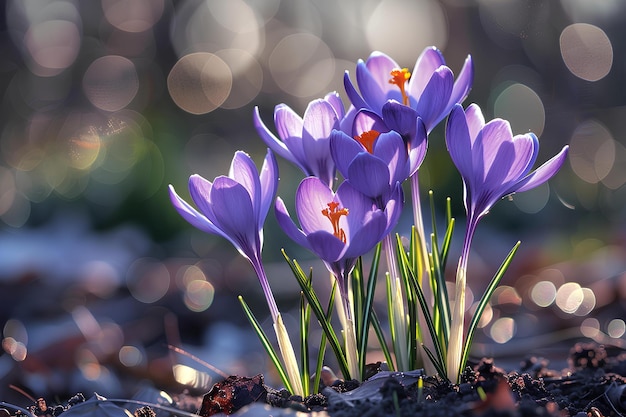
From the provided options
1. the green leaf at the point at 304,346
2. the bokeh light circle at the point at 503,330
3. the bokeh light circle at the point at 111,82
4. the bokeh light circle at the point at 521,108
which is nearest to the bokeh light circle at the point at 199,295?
the bokeh light circle at the point at 503,330

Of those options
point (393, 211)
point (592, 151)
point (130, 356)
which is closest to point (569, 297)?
point (130, 356)

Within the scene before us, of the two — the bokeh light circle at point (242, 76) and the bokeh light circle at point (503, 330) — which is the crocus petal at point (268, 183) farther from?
the bokeh light circle at point (242, 76)

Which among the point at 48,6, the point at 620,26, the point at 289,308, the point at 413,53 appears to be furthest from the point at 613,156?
the point at 48,6

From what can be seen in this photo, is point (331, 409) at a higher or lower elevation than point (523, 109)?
higher

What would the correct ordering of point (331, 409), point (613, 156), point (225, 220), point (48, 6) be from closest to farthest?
point (331, 409) < point (225, 220) < point (613, 156) < point (48, 6)

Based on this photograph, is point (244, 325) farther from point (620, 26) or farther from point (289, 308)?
point (620, 26)

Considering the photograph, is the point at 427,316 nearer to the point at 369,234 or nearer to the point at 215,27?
the point at 369,234

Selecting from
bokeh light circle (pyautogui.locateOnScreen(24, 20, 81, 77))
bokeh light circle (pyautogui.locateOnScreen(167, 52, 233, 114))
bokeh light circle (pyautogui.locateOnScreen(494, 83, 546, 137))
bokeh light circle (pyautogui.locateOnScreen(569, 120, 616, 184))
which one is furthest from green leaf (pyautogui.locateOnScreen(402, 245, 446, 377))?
→ bokeh light circle (pyautogui.locateOnScreen(24, 20, 81, 77))
